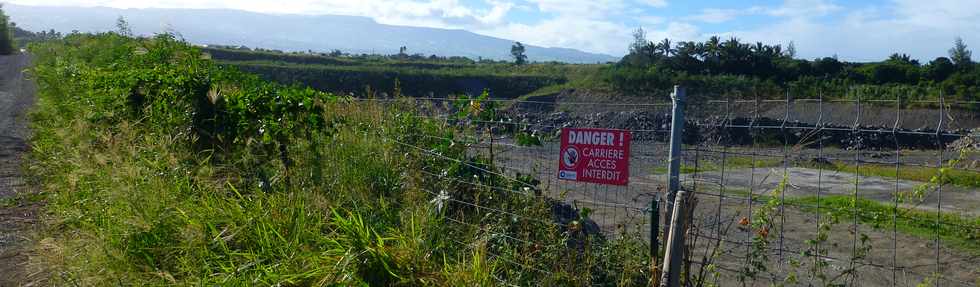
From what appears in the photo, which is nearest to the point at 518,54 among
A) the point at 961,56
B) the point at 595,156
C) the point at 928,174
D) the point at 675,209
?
the point at 961,56

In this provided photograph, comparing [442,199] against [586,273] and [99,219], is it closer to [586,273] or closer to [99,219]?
[586,273]

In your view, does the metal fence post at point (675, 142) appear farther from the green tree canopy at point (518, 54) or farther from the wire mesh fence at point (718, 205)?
the green tree canopy at point (518, 54)

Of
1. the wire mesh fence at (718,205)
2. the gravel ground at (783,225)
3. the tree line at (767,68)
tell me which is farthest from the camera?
the tree line at (767,68)

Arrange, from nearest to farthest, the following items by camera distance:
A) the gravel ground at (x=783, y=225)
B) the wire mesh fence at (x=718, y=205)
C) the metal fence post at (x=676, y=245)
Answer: the metal fence post at (x=676, y=245) → the wire mesh fence at (x=718, y=205) → the gravel ground at (x=783, y=225)

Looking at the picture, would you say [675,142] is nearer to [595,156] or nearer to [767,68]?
[595,156]

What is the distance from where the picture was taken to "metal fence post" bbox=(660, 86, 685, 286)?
386cm

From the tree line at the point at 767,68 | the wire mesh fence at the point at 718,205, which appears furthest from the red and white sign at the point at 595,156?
the tree line at the point at 767,68

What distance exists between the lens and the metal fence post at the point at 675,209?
386 cm

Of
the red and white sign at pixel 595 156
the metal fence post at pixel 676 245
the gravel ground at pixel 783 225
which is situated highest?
the red and white sign at pixel 595 156

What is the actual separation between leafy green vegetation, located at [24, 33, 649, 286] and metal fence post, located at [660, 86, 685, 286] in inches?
22.8

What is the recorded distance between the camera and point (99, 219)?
6.16 meters

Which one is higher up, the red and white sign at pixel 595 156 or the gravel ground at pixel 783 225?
the red and white sign at pixel 595 156

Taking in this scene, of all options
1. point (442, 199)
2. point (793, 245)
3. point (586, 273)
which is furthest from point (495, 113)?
point (793, 245)

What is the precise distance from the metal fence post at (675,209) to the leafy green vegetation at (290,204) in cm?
58
